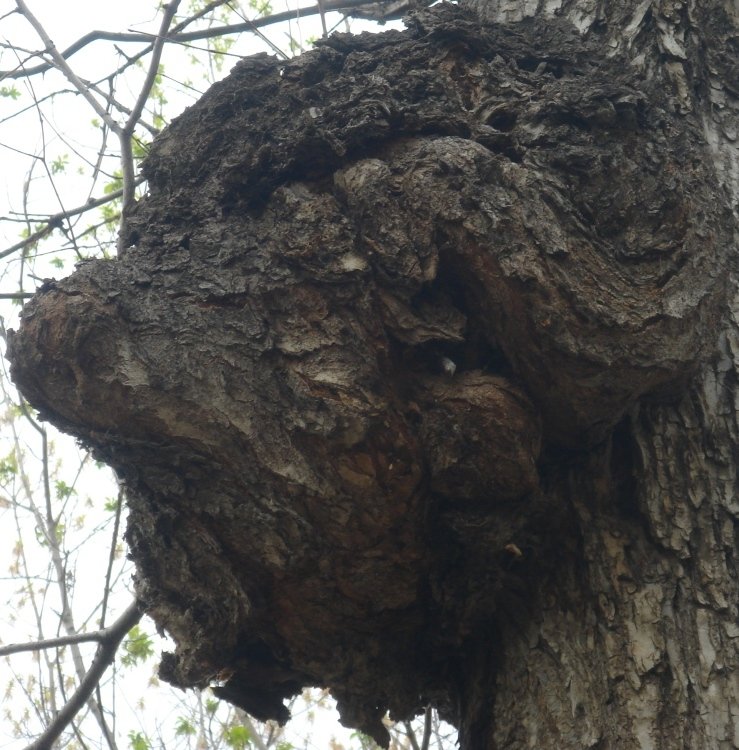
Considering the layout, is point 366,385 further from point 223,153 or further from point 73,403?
point 223,153

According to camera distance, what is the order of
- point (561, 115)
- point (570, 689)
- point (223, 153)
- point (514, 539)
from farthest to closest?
point (223, 153) < point (561, 115) < point (514, 539) < point (570, 689)

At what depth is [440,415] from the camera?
145cm

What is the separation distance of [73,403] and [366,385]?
0.49 m

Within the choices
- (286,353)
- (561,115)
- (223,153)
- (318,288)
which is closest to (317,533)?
(286,353)

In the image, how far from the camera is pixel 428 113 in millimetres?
1619

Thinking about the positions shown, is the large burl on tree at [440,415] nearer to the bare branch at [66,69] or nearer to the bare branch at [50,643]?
the bare branch at [50,643]

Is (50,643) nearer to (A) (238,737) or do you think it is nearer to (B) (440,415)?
(B) (440,415)

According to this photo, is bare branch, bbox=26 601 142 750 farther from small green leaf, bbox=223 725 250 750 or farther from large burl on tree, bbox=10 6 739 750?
small green leaf, bbox=223 725 250 750

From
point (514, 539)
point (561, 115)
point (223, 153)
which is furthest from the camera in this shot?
point (223, 153)

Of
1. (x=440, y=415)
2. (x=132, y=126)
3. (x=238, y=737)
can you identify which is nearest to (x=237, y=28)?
(x=132, y=126)

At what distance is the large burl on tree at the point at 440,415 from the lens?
4.56ft

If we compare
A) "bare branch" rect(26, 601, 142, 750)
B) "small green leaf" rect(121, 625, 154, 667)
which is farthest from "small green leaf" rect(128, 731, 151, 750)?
"bare branch" rect(26, 601, 142, 750)

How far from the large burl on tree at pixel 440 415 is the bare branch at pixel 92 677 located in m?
0.44

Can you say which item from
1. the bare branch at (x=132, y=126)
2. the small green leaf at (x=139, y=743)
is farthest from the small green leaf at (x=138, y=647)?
the bare branch at (x=132, y=126)
